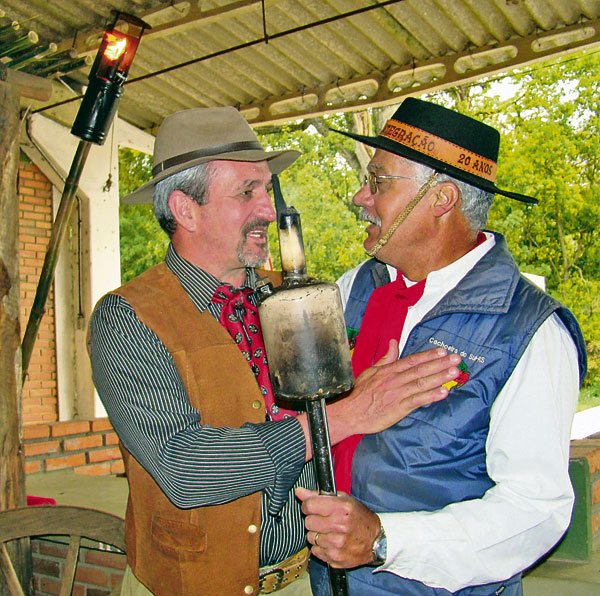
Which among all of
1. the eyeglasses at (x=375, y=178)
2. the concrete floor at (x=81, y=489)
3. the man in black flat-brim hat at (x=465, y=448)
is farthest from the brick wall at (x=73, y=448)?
the eyeglasses at (x=375, y=178)

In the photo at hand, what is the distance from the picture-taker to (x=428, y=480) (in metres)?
1.83

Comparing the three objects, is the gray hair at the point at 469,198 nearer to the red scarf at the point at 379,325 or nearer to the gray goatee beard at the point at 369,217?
the red scarf at the point at 379,325

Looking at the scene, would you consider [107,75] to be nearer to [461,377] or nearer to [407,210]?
A: [407,210]

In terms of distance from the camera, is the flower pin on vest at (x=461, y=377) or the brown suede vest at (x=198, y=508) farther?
the brown suede vest at (x=198, y=508)

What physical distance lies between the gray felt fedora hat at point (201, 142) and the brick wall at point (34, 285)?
17.8 feet

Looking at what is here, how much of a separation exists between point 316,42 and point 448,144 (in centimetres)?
328

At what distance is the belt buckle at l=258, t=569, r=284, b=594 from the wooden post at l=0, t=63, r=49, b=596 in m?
1.61

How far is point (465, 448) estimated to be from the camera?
6.00 ft

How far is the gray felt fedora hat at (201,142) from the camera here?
91.1 inches

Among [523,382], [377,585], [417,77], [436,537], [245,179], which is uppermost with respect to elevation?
[417,77]

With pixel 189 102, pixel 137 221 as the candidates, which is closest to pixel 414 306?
pixel 189 102

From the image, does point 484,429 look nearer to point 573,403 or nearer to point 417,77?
point 573,403

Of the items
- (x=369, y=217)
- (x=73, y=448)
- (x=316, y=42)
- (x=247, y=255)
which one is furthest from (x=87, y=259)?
(x=369, y=217)

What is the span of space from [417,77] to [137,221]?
1543cm
